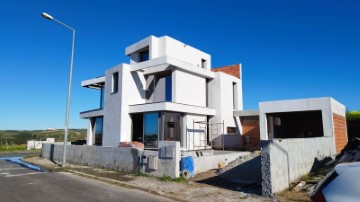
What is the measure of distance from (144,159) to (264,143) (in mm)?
6829

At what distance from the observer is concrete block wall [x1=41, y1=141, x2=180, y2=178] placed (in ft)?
40.4

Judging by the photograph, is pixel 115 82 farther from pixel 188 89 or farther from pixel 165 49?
pixel 188 89

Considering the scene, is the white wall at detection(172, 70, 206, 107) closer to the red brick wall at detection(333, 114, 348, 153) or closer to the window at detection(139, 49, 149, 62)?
the window at detection(139, 49, 149, 62)

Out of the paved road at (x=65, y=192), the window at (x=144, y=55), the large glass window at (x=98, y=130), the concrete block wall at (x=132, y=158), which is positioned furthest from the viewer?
the large glass window at (x=98, y=130)

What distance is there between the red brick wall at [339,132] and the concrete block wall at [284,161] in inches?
253

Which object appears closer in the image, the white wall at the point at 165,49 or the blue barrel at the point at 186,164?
the blue barrel at the point at 186,164

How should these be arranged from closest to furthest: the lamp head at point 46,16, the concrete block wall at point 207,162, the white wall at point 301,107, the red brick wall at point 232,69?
the concrete block wall at point 207,162 → the lamp head at point 46,16 → the white wall at point 301,107 → the red brick wall at point 232,69

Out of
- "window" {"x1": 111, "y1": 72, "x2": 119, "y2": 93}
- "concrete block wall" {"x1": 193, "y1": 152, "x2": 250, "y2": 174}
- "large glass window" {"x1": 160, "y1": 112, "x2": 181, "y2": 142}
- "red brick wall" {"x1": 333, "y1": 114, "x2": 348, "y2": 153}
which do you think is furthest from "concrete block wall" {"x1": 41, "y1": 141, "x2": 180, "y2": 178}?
"red brick wall" {"x1": 333, "y1": 114, "x2": 348, "y2": 153}

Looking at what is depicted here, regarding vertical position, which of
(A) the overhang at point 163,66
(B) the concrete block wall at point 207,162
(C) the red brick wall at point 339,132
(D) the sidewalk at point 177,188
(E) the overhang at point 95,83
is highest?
(A) the overhang at point 163,66

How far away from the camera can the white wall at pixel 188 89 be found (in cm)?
2114

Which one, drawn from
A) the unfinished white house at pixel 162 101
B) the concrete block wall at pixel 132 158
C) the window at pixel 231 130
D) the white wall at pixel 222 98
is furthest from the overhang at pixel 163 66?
the concrete block wall at pixel 132 158

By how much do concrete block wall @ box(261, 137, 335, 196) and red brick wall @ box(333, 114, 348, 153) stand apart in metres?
6.42

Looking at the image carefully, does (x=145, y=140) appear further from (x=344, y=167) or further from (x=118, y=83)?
(x=344, y=167)

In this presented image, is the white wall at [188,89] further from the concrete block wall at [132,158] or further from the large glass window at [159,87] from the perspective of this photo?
the concrete block wall at [132,158]
